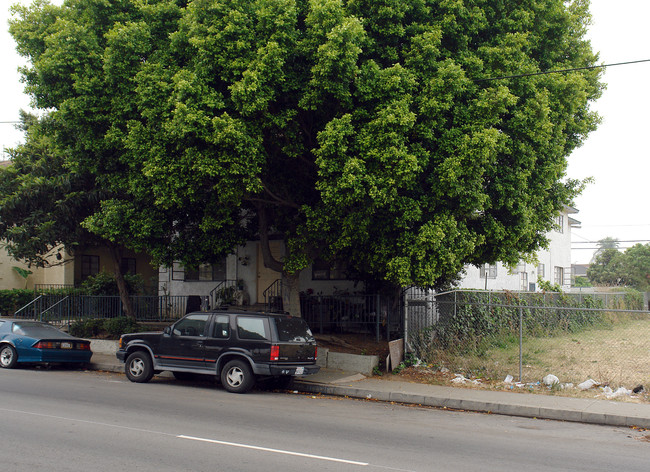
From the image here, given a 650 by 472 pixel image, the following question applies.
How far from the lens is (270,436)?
326 inches

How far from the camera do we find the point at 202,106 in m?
12.3

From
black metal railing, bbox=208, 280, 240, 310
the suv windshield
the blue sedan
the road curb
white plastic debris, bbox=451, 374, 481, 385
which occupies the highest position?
black metal railing, bbox=208, 280, 240, 310

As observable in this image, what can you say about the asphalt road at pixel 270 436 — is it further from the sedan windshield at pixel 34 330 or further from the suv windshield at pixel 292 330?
the sedan windshield at pixel 34 330

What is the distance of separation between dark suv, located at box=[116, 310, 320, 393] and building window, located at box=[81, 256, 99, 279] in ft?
65.0

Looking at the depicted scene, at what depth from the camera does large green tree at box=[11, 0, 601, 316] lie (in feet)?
39.8

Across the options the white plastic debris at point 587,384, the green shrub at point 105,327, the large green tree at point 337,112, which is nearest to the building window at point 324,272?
the green shrub at point 105,327

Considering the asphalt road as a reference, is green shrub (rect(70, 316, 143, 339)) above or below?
above

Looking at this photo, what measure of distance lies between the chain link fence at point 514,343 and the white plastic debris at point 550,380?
340 millimetres

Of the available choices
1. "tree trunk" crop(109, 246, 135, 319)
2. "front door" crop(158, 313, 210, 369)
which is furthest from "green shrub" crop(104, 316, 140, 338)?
"front door" crop(158, 313, 210, 369)

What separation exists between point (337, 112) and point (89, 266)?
23.2 metres

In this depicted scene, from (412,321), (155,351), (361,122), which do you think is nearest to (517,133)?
(361,122)

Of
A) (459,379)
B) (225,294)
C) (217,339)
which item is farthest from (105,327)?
(459,379)

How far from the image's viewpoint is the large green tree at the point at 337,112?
1214 cm

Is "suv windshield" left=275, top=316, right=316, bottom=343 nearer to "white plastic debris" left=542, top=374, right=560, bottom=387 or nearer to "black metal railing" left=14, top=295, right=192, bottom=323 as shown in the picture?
"white plastic debris" left=542, top=374, right=560, bottom=387
